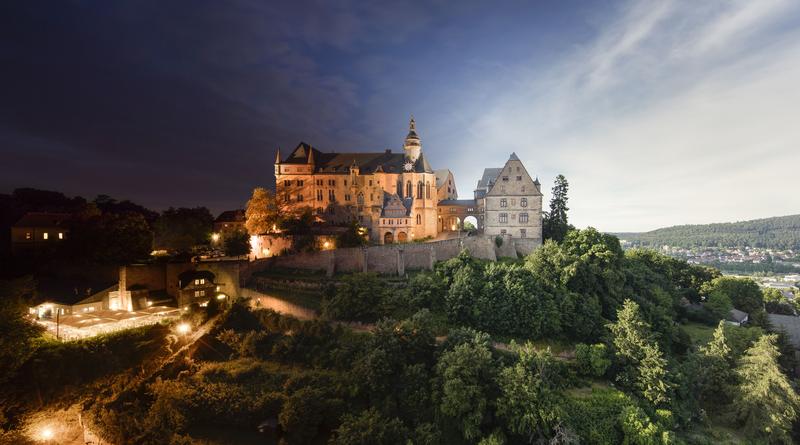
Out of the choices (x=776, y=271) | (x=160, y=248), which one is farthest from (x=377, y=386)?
(x=776, y=271)

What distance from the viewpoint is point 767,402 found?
23.7 meters

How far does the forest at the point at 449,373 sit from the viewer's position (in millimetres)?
21609

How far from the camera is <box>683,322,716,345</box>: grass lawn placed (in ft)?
117

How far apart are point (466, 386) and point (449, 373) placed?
1.11m

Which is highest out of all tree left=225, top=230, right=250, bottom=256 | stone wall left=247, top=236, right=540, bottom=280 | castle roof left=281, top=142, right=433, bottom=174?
castle roof left=281, top=142, right=433, bottom=174

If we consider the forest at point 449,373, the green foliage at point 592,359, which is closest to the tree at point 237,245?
the forest at point 449,373

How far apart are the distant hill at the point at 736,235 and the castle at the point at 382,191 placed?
129m

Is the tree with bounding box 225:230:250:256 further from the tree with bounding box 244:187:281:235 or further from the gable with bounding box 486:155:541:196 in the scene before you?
the gable with bounding box 486:155:541:196

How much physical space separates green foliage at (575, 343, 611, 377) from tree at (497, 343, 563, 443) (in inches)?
202

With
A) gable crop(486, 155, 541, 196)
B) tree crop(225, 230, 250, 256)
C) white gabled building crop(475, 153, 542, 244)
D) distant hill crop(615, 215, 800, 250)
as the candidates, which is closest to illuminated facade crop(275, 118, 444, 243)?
tree crop(225, 230, 250, 256)

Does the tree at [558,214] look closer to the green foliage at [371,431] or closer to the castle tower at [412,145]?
the castle tower at [412,145]

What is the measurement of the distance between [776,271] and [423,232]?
112 m

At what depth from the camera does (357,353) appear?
26578mm

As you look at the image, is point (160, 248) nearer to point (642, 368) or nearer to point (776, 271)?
point (642, 368)
